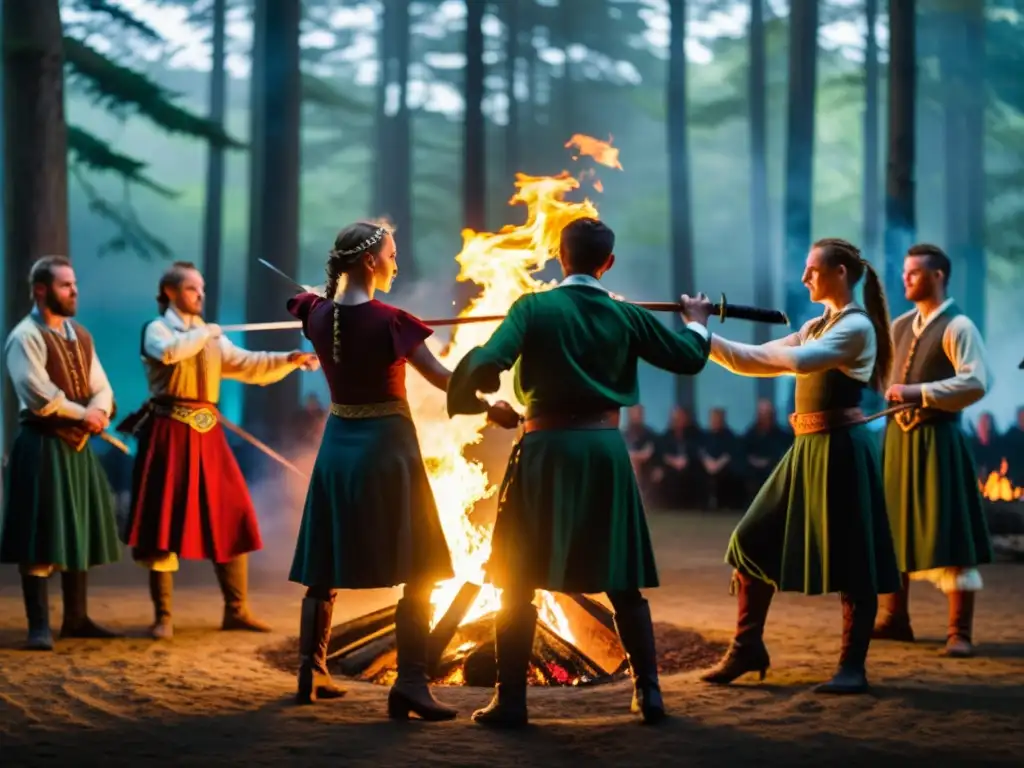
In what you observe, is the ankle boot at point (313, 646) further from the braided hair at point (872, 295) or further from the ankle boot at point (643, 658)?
the braided hair at point (872, 295)

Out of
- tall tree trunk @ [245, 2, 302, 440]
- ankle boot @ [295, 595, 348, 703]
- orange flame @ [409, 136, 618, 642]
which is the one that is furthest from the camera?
tall tree trunk @ [245, 2, 302, 440]

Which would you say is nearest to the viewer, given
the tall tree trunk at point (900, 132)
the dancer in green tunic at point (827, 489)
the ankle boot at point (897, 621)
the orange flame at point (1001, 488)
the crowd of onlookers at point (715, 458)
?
the dancer in green tunic at point (827, 489)

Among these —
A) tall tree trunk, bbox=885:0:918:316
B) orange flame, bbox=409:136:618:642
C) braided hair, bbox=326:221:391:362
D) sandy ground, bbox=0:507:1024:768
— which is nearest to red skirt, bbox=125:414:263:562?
sandy ground, bbox=0:507:1024:768

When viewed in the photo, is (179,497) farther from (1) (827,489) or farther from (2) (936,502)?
(2) (936,502)

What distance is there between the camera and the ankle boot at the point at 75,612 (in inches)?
280

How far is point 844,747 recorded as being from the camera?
15.0ft

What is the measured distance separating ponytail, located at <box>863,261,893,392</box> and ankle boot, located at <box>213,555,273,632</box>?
3684 millimetres

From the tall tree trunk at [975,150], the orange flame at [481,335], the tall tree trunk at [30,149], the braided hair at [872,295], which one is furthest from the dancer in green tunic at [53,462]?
the tall tree trunk at [975,150]

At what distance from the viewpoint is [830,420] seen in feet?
18.5

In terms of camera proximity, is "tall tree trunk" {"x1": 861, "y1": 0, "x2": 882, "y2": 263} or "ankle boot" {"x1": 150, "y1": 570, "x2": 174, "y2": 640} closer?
"ankle boot" {"x1": 150, "y1": 570, "x2": 174, "y2": 640}

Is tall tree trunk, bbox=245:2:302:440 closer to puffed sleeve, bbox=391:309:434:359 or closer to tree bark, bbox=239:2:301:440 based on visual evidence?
tree bark, bbox=239:2:301:440

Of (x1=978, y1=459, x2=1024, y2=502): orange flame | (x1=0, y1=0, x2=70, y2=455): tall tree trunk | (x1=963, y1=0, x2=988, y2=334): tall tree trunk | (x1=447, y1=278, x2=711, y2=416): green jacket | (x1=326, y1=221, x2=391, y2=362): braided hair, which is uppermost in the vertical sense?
(x1=963, y1=0, x2=988, y2=334): tall tree trunk

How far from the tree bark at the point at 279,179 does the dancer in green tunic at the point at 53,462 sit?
8.64 m

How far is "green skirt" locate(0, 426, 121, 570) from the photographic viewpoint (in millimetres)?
6820
